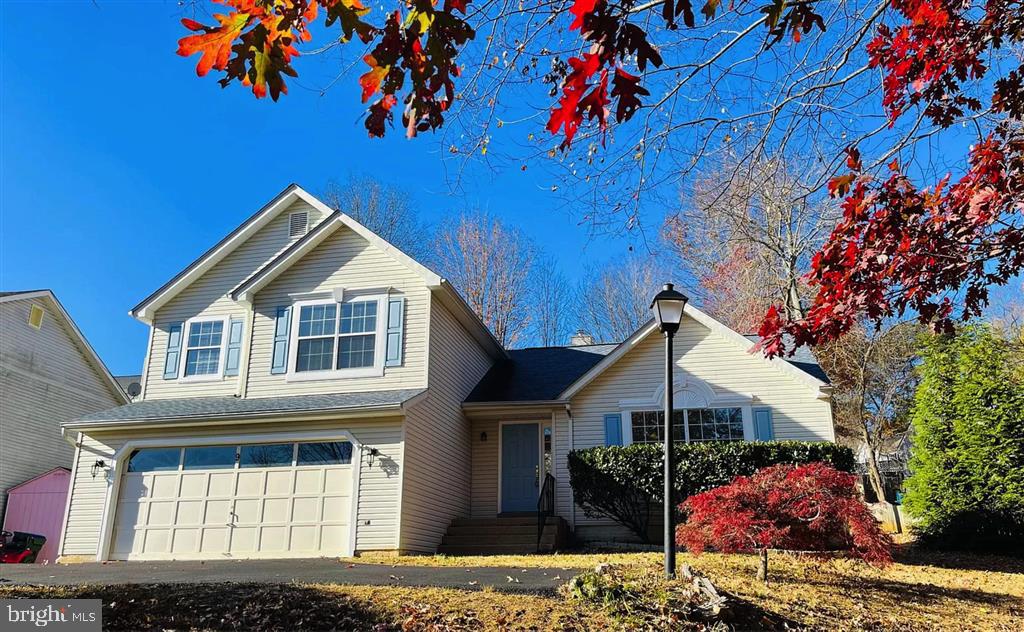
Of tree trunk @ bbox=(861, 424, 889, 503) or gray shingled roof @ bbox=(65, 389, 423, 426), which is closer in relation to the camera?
gray shingled roof @ bbox=(65, 389, 423, 426)

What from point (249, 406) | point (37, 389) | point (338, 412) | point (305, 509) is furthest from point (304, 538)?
point (37, 389)

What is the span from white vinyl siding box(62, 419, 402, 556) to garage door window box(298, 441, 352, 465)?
35 cm

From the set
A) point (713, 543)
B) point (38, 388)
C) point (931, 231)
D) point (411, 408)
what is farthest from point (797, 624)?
point (38, 388)

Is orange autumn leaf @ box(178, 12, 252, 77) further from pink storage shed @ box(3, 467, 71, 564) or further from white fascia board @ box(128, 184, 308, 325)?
pink storage shed @ box(3, 467, 71, 564)

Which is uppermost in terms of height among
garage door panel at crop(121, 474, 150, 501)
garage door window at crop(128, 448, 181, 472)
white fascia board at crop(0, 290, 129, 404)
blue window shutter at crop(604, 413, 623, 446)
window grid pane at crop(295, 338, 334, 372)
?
white fascia board at crop(0, 290, 129, 404)

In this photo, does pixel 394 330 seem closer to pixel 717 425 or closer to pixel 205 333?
pixel 205 333

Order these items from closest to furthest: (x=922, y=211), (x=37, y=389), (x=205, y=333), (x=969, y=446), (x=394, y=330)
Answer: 1. (x=922, y=211)
2. (x=969, y=446)
3. (x=394, y=330)
4. (x=205, y=333)
5. (x=37, y=389)

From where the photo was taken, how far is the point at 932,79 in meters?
5.36

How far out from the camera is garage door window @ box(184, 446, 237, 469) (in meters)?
14.0

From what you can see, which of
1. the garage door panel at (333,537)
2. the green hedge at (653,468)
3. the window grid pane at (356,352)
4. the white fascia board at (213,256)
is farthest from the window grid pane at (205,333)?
the green hedge at (653,468)

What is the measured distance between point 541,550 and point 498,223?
1820 centimetres

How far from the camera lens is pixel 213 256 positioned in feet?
53.5

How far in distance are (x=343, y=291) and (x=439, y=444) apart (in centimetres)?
370

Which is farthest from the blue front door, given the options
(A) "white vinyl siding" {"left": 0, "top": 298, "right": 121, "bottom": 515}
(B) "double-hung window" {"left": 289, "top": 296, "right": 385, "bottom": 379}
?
(A) "white vinyl siding" {"left": 0, "top": 298, "right": 121, "bottom": 515}
